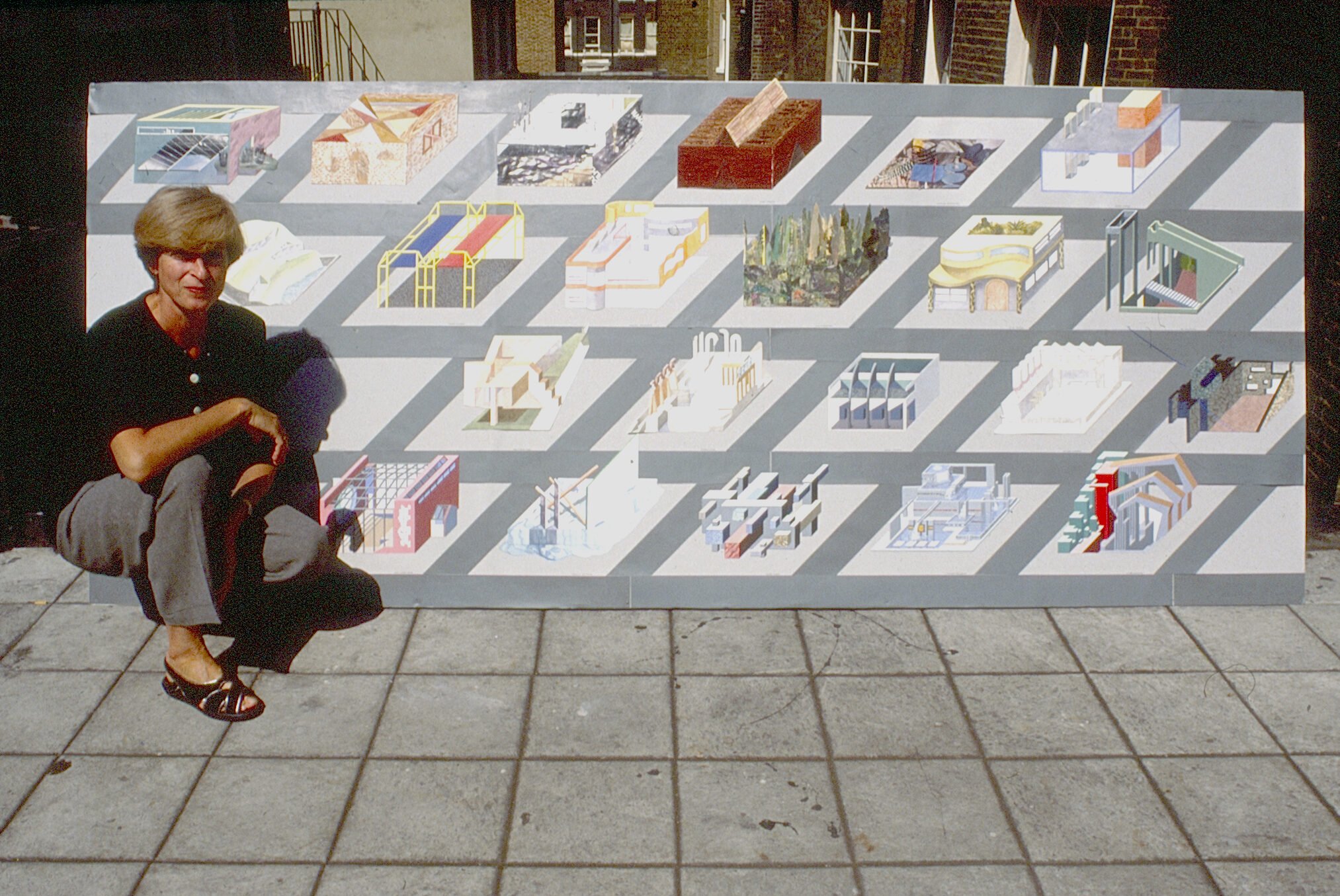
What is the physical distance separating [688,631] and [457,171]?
2.02 m

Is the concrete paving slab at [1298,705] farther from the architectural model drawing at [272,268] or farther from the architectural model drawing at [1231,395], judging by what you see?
the architectural model drawing at [272,268]

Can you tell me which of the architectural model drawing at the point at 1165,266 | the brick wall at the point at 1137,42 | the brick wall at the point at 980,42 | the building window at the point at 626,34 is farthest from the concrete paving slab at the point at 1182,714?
the building window at the point at 626,34

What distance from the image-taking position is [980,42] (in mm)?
10938

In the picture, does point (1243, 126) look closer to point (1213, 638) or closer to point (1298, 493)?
point (1298, 493)

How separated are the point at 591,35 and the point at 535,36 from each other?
22.2 metres

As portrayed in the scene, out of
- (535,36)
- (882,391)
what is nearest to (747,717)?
(882,391)

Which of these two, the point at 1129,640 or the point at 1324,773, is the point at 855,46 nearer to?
the point at 1129,640

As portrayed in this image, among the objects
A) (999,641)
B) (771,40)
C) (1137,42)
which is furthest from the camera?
(771,40)

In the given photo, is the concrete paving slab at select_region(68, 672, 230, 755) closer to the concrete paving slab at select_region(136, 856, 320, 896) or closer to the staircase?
the concrete paving slab at select_region(136, 856, 320, 896)

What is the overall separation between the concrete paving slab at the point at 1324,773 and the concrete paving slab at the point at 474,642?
2.71 m

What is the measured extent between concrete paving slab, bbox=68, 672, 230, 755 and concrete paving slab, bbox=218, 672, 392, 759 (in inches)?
2.4

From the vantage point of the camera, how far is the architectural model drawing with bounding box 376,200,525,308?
15.0ft

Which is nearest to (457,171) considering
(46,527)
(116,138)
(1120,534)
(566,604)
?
(116,138)

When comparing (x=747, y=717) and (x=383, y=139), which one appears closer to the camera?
(x=747, y=717)
